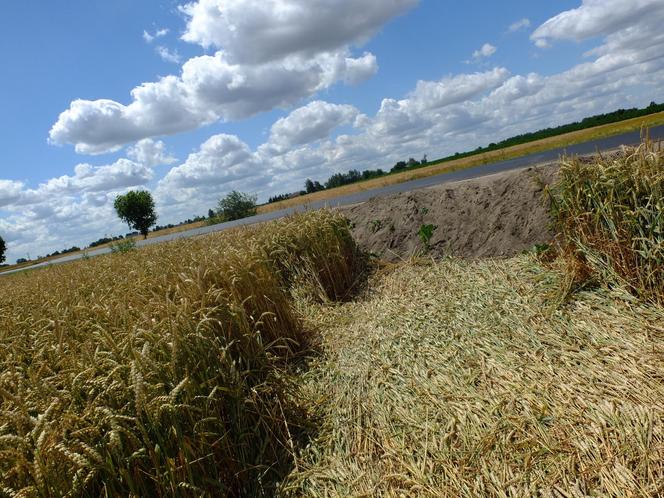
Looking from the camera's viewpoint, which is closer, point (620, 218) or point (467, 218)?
point (620, 218)

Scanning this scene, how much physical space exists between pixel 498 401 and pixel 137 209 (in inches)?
2610

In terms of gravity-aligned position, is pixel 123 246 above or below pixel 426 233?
above

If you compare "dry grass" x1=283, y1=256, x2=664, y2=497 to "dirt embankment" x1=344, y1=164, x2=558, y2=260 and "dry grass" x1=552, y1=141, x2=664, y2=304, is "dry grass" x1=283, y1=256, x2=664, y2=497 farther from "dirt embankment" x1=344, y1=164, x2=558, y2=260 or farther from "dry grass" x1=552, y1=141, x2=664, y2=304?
"dirt embankment" x1=344, y1=164, x2=558, y2=260

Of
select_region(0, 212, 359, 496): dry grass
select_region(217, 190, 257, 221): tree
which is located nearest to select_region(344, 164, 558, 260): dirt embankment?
select_region(0, 212, 359, 496): dry grass

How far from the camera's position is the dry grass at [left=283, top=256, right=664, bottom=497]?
2197mm

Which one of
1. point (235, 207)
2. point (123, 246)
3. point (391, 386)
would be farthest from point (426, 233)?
point (235, 207)

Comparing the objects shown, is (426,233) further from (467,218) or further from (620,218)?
(620,218)

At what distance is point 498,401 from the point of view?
2678 mm

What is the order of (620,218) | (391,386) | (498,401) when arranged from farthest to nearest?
(620,218) → (391,386) → (498,401)

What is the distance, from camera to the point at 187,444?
2291 millimetres

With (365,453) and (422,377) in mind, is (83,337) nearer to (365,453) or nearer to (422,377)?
(365,453)

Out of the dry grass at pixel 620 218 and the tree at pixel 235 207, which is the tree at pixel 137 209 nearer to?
the tree at pixel 235 207

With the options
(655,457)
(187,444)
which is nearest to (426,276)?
(655,457)

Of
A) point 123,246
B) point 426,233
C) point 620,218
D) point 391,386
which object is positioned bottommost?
point 391,386
